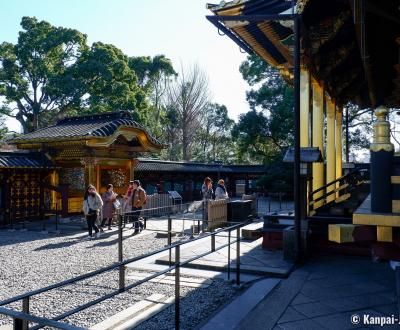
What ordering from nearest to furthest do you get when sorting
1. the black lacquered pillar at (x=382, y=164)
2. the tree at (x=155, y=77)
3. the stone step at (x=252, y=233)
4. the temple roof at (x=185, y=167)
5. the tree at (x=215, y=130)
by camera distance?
the black lacquered pillar at (x=382, y=164)
the stone step at (x=252, y=233)
the temple roof at (x=185, y=167)
the tree at (x=155, y=77)
the tree at (x=215, y=130)

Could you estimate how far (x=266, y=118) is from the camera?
27406mm

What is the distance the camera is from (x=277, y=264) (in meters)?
6.72

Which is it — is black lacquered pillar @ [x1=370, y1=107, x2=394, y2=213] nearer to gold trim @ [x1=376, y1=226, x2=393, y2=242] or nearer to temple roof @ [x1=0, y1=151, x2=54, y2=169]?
gold trim @ [x1=376, y1=226, x2=393, y2=242]

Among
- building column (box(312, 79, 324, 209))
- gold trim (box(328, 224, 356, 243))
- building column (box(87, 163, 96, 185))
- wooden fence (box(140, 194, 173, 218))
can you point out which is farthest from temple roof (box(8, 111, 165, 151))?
gold trim (box(328, 224, 356, 243))

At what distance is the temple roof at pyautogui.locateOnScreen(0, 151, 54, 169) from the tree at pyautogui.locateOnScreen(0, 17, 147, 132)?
10601 millimetres

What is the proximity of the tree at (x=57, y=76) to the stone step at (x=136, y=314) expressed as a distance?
2126 cm

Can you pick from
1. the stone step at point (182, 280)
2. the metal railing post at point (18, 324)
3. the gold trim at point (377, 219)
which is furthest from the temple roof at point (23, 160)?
the gold trim at point (377, 219)

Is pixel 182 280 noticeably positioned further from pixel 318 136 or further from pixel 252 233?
pixel 318 136

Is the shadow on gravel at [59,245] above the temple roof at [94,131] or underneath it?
underneath

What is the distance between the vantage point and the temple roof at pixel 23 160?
1268 centimetres

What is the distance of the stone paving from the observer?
4340 mm

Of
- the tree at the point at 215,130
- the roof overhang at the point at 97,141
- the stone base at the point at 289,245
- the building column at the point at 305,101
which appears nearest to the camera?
the stone base at the point at 289,245

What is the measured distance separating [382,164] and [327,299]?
3.42 m

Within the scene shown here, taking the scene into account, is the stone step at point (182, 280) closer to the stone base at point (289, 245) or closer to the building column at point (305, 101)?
the stone base at point (289, 245)
